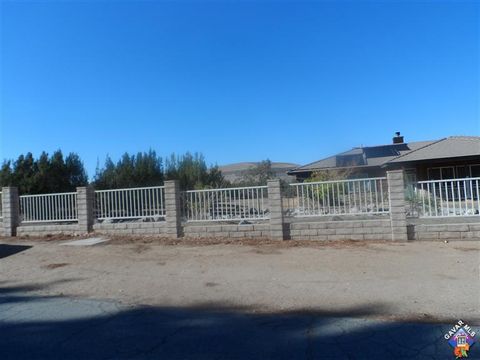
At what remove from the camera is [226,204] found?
11320 millimetres

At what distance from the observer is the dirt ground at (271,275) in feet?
17.4

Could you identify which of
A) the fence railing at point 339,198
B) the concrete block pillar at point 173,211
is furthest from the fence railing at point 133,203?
the fence railing at point 339,198

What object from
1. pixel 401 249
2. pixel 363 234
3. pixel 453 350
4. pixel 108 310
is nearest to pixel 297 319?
pixel 453 350

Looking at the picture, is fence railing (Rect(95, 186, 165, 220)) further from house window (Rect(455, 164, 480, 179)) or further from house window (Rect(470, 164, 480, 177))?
house window (Rect(470, 164, 480, 177))

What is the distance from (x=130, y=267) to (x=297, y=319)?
4.66m

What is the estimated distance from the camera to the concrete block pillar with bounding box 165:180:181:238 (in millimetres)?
11453

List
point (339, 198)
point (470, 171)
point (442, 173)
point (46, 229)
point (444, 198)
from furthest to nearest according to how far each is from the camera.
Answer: point (442, 173), point (470, 171), point (46, 229), point (339, 198), point (444, 198)

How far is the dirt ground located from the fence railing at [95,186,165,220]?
5.49ft

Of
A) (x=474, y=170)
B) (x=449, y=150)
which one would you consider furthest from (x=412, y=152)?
(x=474, y=170)

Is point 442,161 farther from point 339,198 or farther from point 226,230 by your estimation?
point 226,230

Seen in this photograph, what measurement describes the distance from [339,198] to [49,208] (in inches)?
391

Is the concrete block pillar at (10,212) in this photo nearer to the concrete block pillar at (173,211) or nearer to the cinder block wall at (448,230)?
the concrete block pillar at (173,211)

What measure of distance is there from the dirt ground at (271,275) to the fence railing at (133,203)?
5.49ft

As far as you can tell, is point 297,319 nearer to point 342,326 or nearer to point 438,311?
point 342,326
